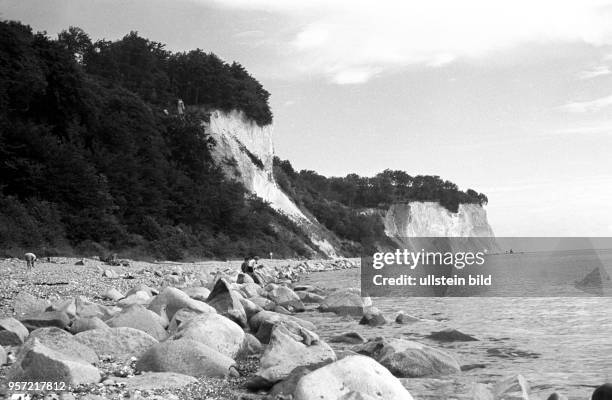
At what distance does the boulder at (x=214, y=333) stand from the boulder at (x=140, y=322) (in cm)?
91

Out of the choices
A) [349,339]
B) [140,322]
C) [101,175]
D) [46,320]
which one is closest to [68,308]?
[46,320]

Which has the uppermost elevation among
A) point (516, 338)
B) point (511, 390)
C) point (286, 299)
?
point (511, 390)

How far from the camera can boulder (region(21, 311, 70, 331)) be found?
7.68 meters

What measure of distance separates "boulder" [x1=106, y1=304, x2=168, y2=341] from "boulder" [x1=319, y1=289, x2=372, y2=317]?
567 centimetres

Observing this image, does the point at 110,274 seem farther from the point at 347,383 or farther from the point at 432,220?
the point at 432,220

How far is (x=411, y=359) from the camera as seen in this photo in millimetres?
6688

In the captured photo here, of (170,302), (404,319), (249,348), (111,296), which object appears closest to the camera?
(249,348)

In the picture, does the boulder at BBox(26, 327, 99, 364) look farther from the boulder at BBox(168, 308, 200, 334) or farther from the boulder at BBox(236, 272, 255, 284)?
the boulder at BBox(236, 272, 255, 284)

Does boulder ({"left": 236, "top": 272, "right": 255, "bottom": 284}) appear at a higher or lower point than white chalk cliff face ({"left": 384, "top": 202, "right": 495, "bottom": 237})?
lower

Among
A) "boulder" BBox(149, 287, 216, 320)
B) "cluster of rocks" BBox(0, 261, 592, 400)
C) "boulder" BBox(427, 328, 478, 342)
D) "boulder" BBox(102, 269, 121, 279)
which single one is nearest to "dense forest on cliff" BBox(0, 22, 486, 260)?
"boulder" BBox(102, 269, 121, 279)

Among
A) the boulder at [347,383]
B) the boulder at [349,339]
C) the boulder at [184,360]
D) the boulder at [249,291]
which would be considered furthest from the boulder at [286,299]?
the boulder at [347,383]

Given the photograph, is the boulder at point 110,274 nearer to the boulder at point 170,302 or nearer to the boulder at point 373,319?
the boulder at point 170,302

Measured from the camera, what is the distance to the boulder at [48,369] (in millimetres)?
5012

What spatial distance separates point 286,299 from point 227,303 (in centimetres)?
402
